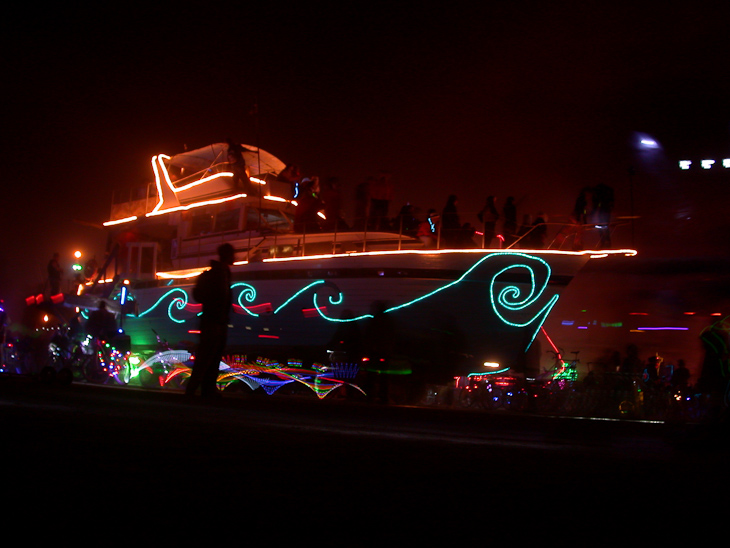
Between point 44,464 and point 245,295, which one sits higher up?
point 245,295

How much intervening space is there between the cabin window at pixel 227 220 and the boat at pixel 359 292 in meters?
0.03

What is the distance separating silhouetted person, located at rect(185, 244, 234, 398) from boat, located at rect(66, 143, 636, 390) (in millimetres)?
3302

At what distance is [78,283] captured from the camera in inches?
734

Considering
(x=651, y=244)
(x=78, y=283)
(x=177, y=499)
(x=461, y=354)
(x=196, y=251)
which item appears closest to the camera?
(x=177, y=499)

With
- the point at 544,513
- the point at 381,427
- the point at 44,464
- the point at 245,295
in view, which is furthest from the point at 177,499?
the point at 245,295

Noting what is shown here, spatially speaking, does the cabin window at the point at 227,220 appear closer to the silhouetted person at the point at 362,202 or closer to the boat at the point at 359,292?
the boat at the point at 359,292

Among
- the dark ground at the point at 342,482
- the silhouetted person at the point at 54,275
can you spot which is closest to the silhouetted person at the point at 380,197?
the dark ground at the point at 342,482

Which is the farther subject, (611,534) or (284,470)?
(284,470)

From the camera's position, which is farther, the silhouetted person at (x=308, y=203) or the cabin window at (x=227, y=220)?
the cabin window at (x=227, y=220)

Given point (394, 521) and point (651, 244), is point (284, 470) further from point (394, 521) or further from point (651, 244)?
point (651, 244)

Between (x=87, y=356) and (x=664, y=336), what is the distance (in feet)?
39.9

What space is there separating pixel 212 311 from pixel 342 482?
3865mm

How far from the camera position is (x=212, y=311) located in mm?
5613

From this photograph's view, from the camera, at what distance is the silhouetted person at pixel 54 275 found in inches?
712
